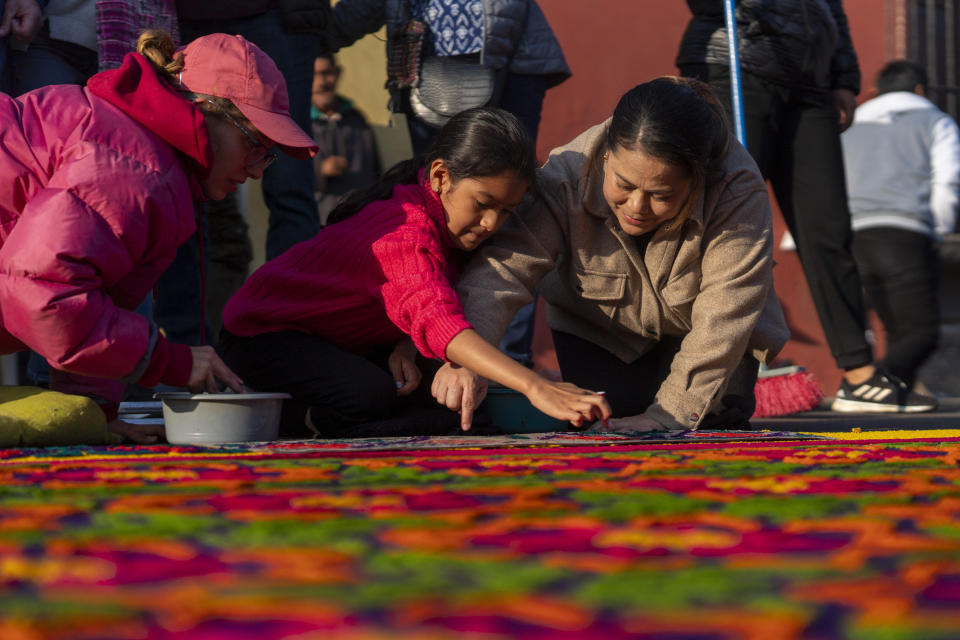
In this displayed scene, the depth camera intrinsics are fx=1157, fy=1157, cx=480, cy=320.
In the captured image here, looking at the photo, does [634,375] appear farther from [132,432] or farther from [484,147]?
[132,432]

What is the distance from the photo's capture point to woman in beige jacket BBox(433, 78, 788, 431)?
97.9 inches

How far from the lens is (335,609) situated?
80cm

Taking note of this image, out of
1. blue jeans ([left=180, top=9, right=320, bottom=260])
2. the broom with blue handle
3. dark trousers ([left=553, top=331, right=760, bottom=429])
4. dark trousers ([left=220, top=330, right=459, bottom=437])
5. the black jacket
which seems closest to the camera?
dark trousers ([left=220, top=330, right=459, bottom=437])

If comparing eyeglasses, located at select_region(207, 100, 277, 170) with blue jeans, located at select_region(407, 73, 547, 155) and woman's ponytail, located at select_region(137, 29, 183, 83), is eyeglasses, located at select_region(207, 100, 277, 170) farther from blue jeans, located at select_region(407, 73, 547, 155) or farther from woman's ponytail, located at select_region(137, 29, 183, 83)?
blue jeans, located at select_region(407, 73, 547, 155)

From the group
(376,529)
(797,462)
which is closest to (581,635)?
(376,529)

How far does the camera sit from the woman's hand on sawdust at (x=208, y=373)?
7.77 ft

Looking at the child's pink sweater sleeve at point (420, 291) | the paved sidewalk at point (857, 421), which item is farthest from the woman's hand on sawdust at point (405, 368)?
the paved sidewalk at point (857, 421)

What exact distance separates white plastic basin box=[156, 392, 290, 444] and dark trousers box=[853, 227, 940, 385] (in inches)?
131

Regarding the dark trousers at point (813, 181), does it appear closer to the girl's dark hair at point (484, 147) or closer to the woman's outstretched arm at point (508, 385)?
the girl's dark hair at point (484, 147)

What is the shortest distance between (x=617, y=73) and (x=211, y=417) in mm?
4197

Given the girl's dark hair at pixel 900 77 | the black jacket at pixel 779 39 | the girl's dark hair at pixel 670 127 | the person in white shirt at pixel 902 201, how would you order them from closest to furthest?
the girl's dark hair at pixel 670 127, the black jacket at pixel 779 39, the person in white shirt at pixel 902 201, the girl's dark hair at pixel 900 77

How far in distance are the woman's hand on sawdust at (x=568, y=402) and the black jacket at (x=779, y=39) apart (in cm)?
222

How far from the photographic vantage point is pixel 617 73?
6.05m

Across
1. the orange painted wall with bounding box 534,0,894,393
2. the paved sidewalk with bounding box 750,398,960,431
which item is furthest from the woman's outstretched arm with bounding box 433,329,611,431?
the orange painted wall with bounding box 534,0,894,393
